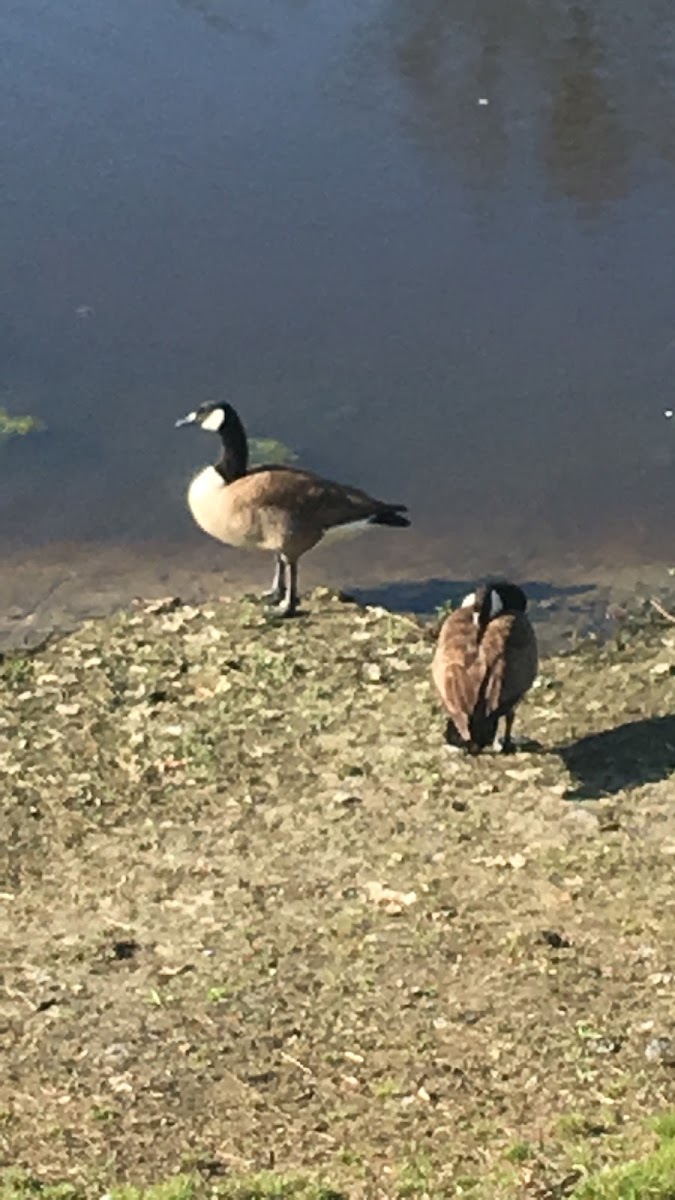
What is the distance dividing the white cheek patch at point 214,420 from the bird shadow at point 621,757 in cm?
280

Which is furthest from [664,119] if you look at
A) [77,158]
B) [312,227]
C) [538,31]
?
[77,158]

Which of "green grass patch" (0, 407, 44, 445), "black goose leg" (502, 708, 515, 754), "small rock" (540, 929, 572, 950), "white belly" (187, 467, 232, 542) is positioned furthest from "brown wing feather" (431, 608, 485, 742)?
"green grass patch" (0, 407, 44, 445)

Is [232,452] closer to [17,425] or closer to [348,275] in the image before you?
[17,425]

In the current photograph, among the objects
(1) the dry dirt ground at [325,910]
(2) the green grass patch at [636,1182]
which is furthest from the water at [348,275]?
(2) the green grass patch at [636,1182]

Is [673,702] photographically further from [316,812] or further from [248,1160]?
[248,1160]

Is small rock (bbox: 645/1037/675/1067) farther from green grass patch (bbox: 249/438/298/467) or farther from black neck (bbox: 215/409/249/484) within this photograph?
green grass patch (bbox: 249/438/298/467)

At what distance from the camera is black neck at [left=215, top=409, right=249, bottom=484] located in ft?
34.0

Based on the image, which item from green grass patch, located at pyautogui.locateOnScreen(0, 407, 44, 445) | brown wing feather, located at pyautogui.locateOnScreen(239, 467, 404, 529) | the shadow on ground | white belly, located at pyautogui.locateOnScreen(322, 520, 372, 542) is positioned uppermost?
green grass patch, located at pyautogui.locateOnScreen(0, 407, 44, 445)

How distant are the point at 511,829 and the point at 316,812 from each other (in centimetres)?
81

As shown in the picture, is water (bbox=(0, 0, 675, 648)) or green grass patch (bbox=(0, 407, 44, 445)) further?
green grass patch (bbox=(0, 407, 44, 445))

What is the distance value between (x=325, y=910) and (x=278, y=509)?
9.95ft

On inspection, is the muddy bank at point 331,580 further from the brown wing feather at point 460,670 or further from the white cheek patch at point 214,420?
the brown wing feather at point 460,670

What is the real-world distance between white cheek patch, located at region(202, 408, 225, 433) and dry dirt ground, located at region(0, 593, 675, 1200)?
3.25ft

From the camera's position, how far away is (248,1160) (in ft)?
19.1
